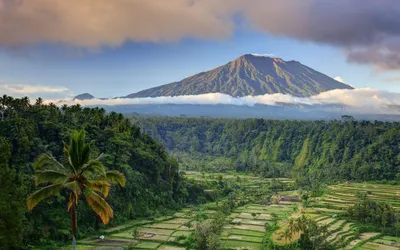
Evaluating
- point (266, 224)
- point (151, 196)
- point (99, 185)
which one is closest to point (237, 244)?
point (266, 224)

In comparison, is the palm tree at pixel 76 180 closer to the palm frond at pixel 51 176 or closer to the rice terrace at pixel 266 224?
the palm frond at pixel 51 176

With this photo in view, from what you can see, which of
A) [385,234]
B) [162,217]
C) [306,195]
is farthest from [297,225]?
[306,195]

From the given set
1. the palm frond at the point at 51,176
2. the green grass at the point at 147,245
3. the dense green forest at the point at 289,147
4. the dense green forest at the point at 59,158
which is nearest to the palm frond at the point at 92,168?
the palm frond at the point at 51,176

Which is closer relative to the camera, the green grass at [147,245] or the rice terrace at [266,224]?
the green grass at [147,245]

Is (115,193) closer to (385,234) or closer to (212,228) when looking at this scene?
(212,228)

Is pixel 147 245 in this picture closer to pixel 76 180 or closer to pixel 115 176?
pixel 115 176

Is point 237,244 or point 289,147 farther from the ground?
point 289,147

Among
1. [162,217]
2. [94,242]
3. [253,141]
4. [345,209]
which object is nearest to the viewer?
[94,242]
